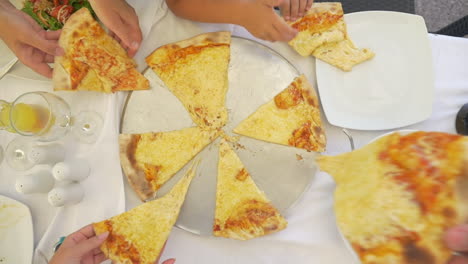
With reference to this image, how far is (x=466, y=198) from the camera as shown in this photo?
729mm

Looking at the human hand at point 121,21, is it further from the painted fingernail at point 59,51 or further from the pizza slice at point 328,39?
the pizza slice at point 328,39

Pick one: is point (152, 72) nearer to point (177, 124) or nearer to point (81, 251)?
point (177, 124)

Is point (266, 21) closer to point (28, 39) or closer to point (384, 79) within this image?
point (384, 79)

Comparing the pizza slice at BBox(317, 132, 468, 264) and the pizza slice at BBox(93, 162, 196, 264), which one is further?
the pizza slice at BBox(93, 162, 196, 264)

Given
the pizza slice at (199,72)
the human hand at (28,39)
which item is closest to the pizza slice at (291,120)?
the pizza slice at (199,72)

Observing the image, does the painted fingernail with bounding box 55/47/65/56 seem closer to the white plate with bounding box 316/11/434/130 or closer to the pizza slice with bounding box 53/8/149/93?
the pizza slice with bounding box 53/8/149/93

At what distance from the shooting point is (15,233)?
115 centimetres

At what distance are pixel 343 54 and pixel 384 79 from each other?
0.17 m

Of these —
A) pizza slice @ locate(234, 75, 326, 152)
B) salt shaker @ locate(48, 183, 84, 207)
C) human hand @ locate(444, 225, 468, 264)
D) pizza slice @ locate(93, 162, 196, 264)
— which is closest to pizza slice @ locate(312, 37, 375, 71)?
pizza slice @ locate(234, 75, 326, 152)

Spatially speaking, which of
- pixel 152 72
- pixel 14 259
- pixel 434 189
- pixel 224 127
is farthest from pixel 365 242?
pixel 14 259

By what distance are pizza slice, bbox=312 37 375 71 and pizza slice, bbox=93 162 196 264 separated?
731mm

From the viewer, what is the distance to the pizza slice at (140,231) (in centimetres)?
105

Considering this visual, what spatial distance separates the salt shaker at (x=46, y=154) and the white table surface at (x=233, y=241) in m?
0.04

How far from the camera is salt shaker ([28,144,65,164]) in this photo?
1.09m
